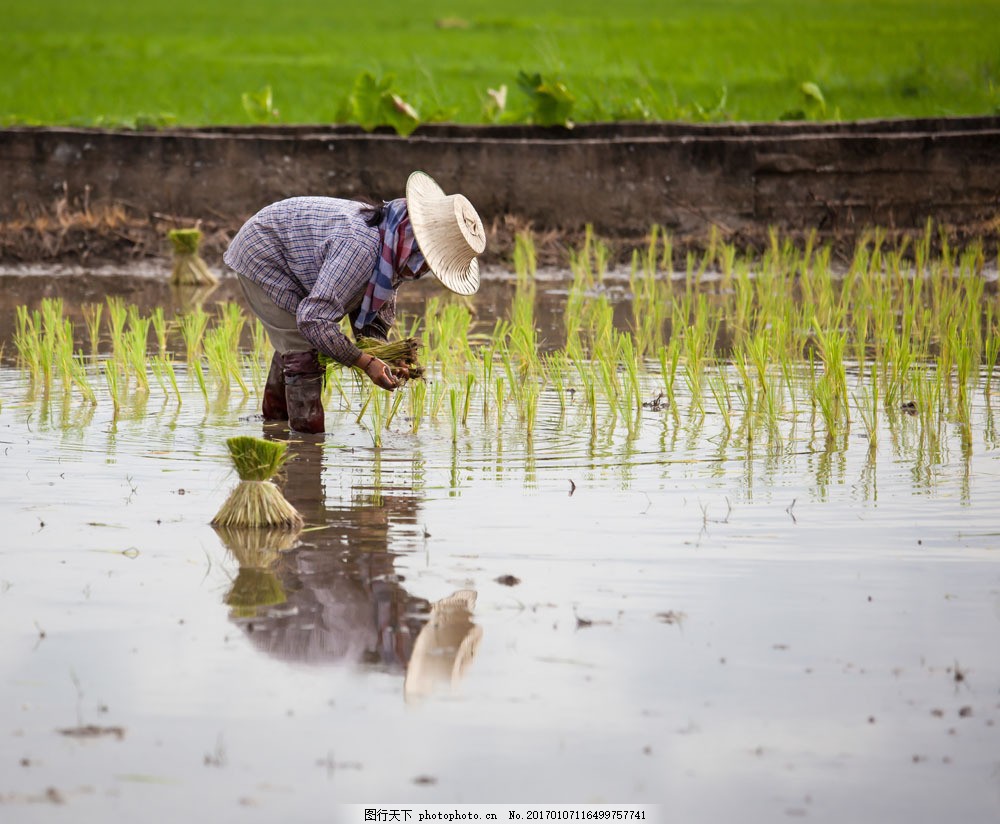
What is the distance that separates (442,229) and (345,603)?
1628 millimetres

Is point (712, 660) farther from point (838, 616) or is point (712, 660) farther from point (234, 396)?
point (234, 396)

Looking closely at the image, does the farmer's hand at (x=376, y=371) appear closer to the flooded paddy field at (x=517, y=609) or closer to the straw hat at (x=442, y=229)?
the flooded paddy field at (x=517, y=609)

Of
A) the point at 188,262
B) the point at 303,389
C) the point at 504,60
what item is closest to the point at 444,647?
the point at 303,389

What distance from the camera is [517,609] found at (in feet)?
10.7

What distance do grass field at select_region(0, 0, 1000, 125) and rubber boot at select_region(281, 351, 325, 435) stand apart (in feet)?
19.9

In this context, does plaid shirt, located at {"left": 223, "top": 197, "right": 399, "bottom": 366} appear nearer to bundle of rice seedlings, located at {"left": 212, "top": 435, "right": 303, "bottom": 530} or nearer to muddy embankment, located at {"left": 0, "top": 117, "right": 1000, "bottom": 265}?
bundle of rice seedlings, located at {"left": 212, "top": 435, "right": 303, "bottom": 530}

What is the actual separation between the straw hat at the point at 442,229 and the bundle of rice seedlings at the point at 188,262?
5.11 metres

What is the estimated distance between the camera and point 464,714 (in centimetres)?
271

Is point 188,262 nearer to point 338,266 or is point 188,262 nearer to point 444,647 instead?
point 338,266

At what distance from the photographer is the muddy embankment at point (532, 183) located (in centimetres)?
1009

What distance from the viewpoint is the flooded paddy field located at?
2.48 m

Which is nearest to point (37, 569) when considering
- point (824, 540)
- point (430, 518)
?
point (430, 518)

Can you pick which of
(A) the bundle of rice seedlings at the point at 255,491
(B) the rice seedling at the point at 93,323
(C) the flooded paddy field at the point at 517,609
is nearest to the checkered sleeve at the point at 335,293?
(C) the flooded paddy field at the point at 517,609

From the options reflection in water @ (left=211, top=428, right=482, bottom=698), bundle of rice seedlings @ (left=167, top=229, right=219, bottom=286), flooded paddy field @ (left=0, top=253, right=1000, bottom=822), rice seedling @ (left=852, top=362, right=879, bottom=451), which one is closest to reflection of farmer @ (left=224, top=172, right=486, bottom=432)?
flooded paddy field @ (left=0, top=253, right=1000, bottom=822)
